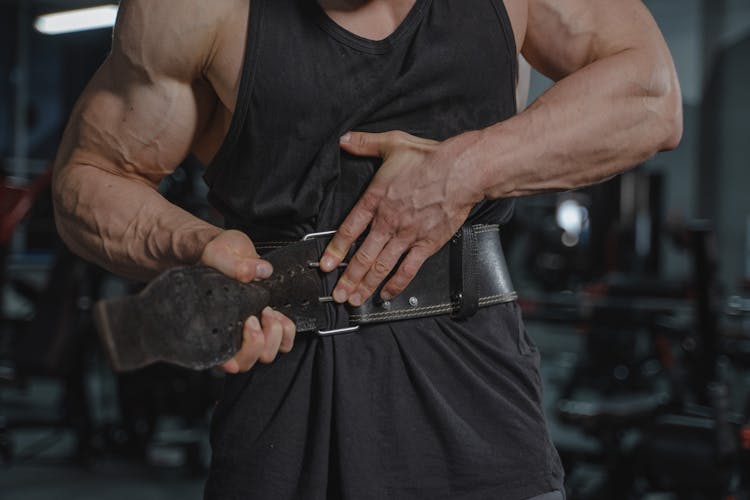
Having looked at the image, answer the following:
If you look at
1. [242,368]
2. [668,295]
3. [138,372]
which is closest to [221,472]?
[242,368]

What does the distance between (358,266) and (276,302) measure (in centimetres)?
10

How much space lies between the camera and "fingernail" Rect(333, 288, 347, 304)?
2.90ft

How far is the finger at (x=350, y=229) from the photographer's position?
34.8 inches

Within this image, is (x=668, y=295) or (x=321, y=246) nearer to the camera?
(x=321, y=246)

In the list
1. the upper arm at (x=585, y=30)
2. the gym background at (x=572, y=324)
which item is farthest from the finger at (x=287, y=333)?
the gym background at (x=572, y=324)

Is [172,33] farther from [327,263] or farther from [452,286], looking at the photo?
[452,286]

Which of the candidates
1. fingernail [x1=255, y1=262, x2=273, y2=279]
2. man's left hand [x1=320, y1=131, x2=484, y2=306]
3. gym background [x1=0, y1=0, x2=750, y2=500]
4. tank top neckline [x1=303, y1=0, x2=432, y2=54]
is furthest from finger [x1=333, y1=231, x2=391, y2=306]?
gym background [x1=0, y1=0, x2=750, y2=500]

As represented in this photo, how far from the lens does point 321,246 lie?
0.90 meters

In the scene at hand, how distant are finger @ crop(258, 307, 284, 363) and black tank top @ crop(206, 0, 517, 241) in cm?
13

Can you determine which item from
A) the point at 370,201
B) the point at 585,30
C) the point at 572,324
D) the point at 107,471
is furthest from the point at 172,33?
the point at 572,324

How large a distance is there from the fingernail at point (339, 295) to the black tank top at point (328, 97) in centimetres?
8

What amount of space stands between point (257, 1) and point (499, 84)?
301 mm

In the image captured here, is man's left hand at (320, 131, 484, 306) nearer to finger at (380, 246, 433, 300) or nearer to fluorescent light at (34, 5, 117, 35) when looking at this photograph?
finger at (380, 246, 433, 300)

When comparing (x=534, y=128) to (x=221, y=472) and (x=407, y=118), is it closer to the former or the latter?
(x=407, y=118)
